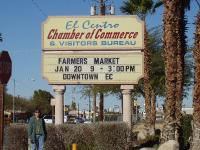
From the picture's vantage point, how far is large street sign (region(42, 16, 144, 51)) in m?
24.4

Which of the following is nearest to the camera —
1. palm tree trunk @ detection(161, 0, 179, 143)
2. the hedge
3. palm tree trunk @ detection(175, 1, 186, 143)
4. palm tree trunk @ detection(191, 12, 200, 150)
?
the hedge

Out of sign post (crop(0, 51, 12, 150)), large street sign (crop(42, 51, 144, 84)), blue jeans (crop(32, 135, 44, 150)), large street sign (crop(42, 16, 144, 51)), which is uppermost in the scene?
large street sign (crop(42, 16, 144, 51))

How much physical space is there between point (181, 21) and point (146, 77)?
8.37 metres

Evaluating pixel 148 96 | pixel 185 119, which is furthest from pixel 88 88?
pixel 185 119

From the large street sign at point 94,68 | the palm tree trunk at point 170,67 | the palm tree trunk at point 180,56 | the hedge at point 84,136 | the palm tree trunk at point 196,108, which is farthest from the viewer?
the palm tree trunk at point 180,56

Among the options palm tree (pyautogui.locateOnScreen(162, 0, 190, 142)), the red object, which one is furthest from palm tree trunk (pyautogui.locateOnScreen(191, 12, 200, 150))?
the red object

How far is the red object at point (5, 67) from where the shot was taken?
11.2m

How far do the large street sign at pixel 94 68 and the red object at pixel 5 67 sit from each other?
42.4 ft

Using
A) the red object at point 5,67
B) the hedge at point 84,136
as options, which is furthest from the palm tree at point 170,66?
the red object at point 5,67

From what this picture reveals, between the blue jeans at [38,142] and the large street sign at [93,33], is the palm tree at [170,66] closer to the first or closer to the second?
the large street sign at [93,33]

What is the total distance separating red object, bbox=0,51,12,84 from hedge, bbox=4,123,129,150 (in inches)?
318

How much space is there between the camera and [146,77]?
111 ft

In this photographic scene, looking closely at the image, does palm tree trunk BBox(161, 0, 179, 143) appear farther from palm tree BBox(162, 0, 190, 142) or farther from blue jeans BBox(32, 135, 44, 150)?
blue jeans BBox(32, 135, 44, 150)

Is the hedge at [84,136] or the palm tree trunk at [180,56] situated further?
the palm tree trunk at [180,56]
